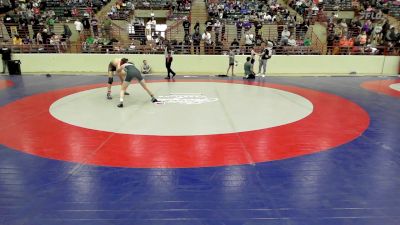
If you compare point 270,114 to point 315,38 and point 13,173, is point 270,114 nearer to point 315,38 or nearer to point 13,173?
point 13,173

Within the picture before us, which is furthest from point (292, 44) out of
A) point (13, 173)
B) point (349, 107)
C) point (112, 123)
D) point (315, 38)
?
point (13, 173)

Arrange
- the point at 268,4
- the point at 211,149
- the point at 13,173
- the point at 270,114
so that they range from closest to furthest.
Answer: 1. the point at 13,173
2. the point at 211,149
3. the point at 270,114
4. the point at 268,4

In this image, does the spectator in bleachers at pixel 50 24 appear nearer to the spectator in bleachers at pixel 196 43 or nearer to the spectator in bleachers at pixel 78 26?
the spectator in bleachers at pixel 78 26

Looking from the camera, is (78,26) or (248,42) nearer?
(248,42)

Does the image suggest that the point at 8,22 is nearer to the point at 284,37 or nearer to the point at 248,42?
the point at 248,42

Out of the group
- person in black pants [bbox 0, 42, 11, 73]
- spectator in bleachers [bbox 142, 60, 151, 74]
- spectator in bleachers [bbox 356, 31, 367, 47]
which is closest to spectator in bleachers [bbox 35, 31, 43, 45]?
person in black pants [bbox 0, 42, 11, 73]

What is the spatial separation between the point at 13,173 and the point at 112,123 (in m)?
2.70

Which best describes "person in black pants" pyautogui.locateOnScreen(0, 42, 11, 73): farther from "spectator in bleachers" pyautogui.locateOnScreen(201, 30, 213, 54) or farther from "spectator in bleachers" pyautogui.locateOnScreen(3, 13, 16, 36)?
"spectator in bleachers" pyautogui.locateOnScreen(201, 30, 213, 54)

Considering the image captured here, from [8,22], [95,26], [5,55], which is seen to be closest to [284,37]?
[95,26]

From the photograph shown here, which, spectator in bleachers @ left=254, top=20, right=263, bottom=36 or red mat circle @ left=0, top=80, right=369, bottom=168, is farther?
spectator in bleachers @ left=254, top=20, right=263, bottom=36

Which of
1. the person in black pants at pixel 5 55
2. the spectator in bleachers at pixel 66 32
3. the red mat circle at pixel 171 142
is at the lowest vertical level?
the red mat circle at pixel 171 142

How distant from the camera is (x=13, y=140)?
621 cm

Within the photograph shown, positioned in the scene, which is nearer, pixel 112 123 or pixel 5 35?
pixel 112 123

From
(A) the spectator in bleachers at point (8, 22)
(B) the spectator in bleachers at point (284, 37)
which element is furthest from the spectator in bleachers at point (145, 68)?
(A) the spectator in bleachers at point (8, 22)
